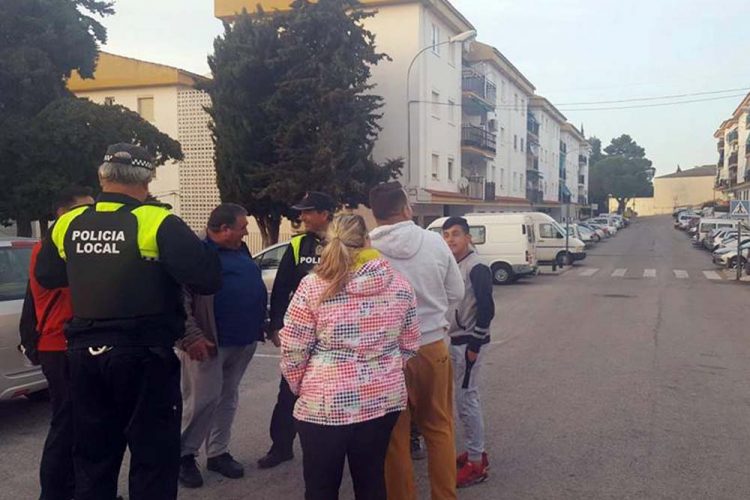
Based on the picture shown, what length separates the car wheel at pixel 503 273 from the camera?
21.3 m

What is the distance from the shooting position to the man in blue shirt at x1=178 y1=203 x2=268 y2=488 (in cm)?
450

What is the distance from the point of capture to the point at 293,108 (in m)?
23.9

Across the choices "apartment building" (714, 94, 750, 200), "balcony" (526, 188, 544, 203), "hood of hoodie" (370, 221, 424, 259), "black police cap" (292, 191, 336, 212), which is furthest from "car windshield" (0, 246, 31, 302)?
"apartment building" (714, 94, 750, 200)

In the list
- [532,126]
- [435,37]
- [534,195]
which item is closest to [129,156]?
[435,37]

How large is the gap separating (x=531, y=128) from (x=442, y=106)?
24.3m

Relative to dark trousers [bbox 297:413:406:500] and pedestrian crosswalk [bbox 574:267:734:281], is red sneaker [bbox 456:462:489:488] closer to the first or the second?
dark trousers [bbox 297:413:406:500]

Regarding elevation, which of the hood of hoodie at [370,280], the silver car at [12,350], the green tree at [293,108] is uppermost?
the green tree at [293,108]

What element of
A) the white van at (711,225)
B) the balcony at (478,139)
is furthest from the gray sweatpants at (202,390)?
the white van at (711,225)

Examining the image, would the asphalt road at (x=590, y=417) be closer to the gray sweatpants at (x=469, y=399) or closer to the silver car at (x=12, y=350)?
the gray sweatpants at (x=469, y=399)

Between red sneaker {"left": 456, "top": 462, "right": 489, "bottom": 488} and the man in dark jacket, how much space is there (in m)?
2.39

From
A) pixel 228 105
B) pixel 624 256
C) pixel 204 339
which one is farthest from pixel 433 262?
pixel 624 256

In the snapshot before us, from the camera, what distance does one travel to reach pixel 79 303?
126 inches

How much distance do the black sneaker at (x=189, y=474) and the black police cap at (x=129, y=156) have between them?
211 cm

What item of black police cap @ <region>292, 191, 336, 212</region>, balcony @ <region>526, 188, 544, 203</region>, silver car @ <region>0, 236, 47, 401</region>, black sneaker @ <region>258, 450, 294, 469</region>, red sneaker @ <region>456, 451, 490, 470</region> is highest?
balcony @ <region>526, 188, 544, 203</region>
